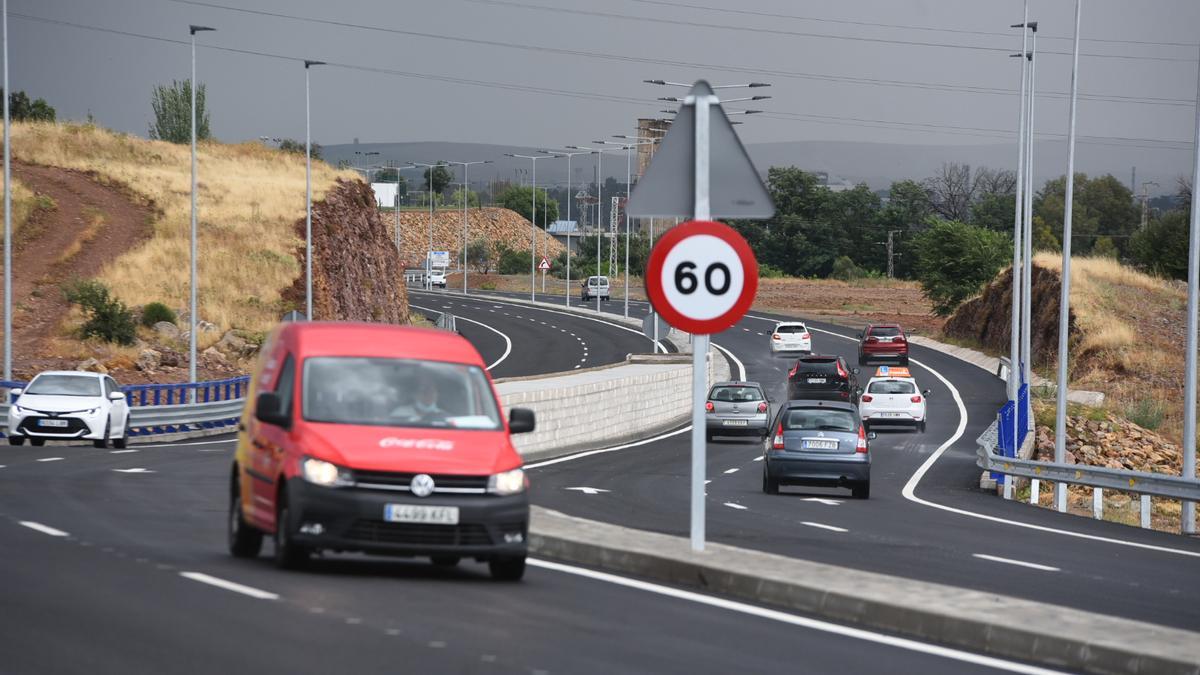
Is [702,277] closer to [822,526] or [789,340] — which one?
[822,526]

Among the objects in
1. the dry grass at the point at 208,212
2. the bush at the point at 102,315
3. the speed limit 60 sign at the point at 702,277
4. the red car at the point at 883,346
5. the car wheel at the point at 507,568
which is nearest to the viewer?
the car wheel at the point at 507,568

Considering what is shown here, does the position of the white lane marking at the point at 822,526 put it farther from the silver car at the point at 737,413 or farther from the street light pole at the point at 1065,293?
the silver car at the point at 737,413

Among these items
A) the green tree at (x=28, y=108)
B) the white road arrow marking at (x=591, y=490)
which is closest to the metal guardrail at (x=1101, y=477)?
the white road arrow marking at (x=591, y=490)

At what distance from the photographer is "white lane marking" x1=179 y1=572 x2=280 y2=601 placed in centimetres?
1105

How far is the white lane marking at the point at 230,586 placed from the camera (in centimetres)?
1105

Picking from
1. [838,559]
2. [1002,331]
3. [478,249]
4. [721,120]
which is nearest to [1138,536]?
[838,559]

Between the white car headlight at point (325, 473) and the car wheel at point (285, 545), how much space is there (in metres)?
0.28

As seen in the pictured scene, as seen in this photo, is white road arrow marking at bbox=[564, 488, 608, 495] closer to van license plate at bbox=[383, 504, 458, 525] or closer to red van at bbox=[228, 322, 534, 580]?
red van at bbox=[228, 322, 534, 580]

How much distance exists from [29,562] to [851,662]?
21.1ft

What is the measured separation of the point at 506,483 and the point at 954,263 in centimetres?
9739

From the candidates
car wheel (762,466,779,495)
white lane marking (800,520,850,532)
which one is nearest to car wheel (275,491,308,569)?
white lane marking (800,520,850,532)

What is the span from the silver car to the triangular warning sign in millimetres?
33690

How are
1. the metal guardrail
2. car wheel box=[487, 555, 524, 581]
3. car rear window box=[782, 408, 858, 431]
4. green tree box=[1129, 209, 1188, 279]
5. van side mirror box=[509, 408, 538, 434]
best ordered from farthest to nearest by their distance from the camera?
green tree box=[1129, 209, 1188, 279]
car rear window box=[782, 408, 858, 431]
the metal guardrail
van side mirror box=[509, 408, 538, 434]
car wheel box=[487, 555, 524, 581]

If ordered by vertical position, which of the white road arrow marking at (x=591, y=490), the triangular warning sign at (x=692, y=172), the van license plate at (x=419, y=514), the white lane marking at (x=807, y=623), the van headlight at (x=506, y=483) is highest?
the triangular warning sign at (x=692, y=172)
